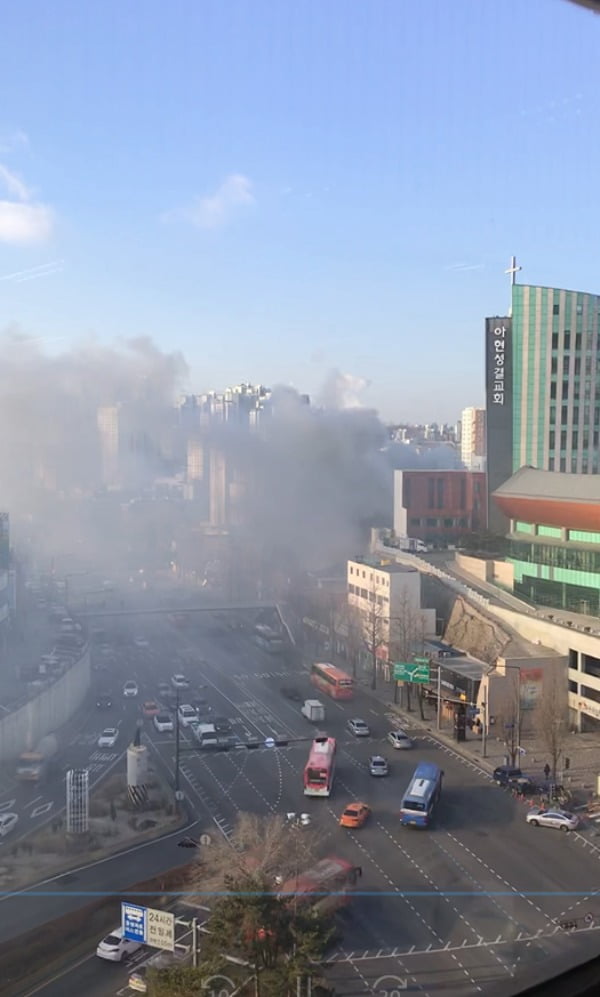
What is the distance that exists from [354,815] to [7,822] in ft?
6.03

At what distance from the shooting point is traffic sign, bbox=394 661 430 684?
304 inches

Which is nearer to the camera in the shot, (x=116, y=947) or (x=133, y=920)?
(x=116, y=947)

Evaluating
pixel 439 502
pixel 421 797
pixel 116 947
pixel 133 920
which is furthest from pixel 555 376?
→ pixel 116 947

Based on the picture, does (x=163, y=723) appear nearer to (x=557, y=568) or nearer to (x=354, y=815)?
(x=354, y=815)

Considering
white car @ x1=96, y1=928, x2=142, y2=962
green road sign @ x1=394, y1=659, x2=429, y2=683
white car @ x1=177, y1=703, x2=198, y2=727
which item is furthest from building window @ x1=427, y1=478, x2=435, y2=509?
white car @ x1=96, y1=928, x2=142, y2=962

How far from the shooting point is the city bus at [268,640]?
10.2 metres

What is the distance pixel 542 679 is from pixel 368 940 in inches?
179

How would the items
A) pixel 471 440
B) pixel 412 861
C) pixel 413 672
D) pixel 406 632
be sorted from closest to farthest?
1. pixel 412 861
2. pixel 413 672
3. pixel 406 632
4. pixel 471 440

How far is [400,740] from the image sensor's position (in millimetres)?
6695

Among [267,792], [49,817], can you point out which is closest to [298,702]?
[267,792]

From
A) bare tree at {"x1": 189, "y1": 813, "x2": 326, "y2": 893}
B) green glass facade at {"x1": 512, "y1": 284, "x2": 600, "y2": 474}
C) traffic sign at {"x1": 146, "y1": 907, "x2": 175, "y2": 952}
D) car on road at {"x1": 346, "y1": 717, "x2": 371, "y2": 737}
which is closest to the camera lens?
traffic sign at {"x1": 146, "y1": 907, "x2": 175, "y2": 952}

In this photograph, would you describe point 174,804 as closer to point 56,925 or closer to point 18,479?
point 56,925

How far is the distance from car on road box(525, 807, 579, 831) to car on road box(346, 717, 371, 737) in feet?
6.25

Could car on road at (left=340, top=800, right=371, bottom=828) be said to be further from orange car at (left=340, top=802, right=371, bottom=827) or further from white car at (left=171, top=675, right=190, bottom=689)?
white car at (left=171, top=675, right=190, bottom=689)
